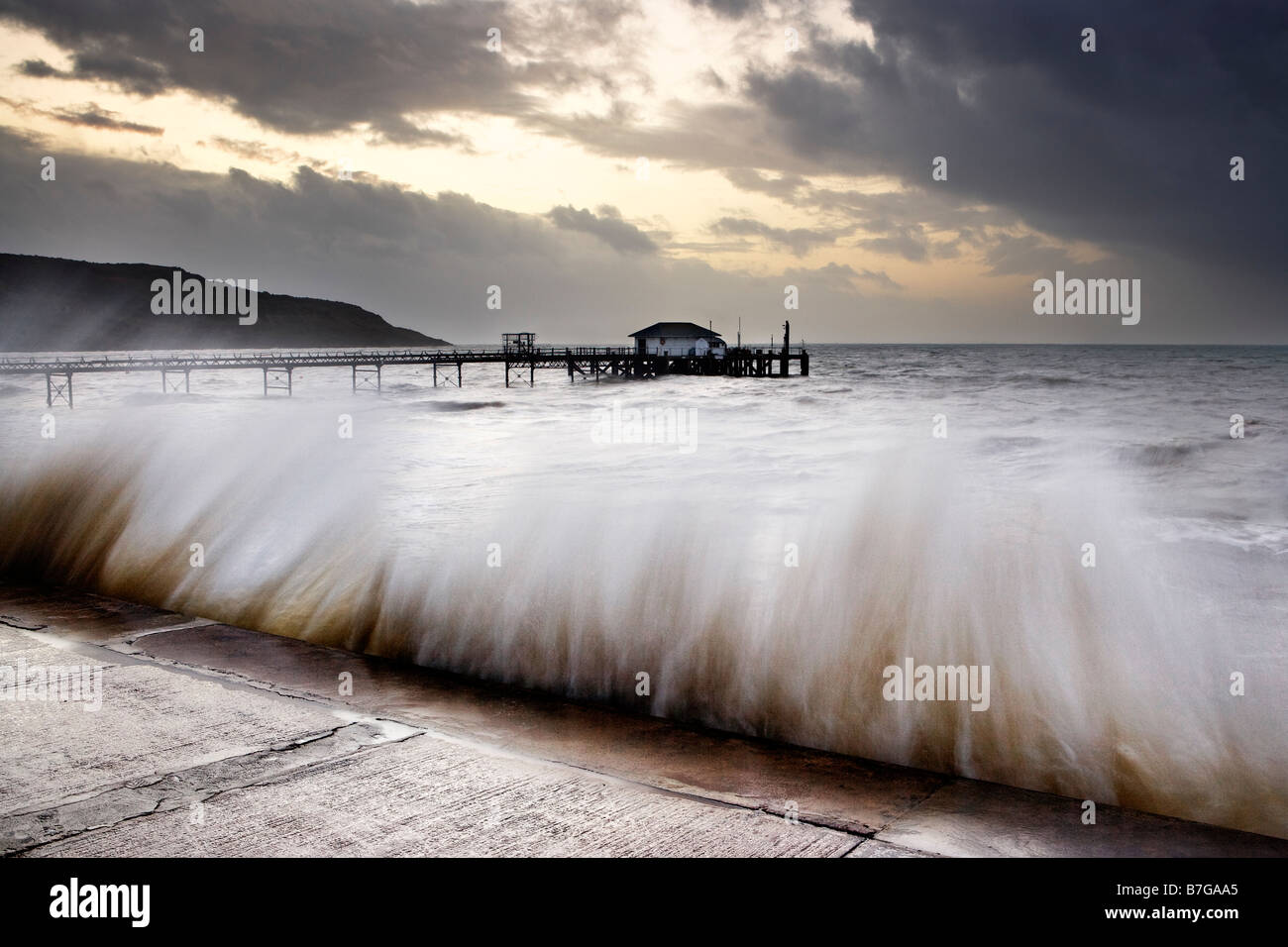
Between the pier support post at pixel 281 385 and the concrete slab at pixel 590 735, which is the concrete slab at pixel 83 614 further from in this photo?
the pier support post at pixel 281 385

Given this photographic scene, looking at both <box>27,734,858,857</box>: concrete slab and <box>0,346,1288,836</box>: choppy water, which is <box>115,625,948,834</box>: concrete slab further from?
<box>0,346,1288,836</box>: choppy water

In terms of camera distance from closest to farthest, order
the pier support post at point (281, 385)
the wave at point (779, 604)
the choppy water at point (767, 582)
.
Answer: the wave at point (779, 604), the choppy water at point (767, 582), the pier support post at point (281, 385)

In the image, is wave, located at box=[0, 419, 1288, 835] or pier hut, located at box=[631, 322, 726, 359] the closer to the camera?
wave, located at box=[0, 419, 1288, 835]

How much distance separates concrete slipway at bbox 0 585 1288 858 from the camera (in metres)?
4.04

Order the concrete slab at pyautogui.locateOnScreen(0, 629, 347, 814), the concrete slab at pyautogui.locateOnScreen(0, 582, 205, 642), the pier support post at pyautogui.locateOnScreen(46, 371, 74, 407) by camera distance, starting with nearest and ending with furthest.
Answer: the concrete slab at pyautogui.locateOnScreen(0, 629, 347, 814) → the concrete slab at pyautogui.locateOnScreen(0, 582, 205, 642) → the pier support post at pyautogui.locateOnScreen(46, 371, 74, 407)

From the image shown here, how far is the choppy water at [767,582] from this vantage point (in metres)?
6.41

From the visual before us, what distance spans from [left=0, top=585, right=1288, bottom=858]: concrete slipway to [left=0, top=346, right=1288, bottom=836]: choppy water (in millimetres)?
921

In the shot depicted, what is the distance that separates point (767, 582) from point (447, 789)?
4.90 meters

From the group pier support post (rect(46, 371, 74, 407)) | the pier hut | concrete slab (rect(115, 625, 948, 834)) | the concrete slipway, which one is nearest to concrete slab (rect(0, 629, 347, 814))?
the concrete slipway

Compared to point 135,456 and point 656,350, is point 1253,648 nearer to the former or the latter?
A: point 135,456

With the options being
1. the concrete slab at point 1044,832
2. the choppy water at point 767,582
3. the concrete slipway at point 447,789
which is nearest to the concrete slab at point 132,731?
the concrete slipway at point 447,789

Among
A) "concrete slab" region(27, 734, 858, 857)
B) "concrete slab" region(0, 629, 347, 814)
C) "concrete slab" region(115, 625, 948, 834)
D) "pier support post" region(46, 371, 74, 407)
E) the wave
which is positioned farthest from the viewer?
"pier support post" region(46, 371, 74, 407)

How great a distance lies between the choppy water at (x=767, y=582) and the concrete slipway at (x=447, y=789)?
36.3 inches
